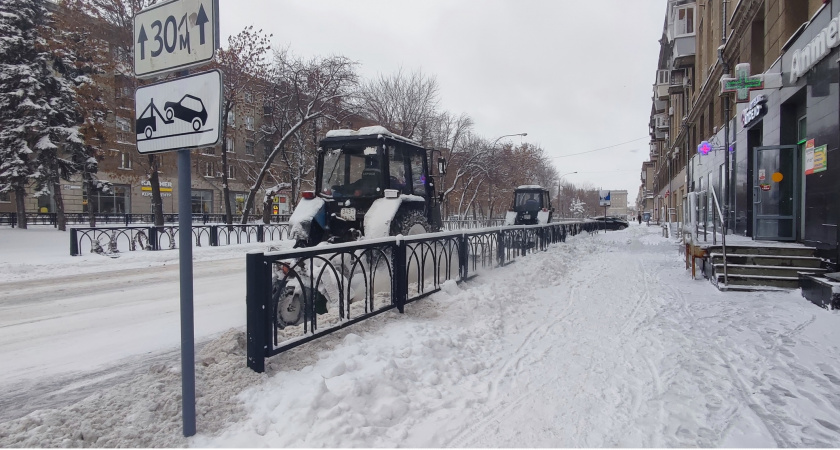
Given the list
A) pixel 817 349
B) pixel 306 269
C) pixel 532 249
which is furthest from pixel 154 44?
pixel 532 249

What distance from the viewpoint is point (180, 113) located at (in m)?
2.77

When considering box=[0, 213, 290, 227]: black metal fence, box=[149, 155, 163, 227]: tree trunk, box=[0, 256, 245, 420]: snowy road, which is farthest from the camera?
box=[0, 213, 290, 227]: black metal fence

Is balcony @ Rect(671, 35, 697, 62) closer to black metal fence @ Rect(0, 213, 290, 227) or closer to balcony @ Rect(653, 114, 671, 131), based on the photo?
balcony @ Rect(653, 114, 671, 131)

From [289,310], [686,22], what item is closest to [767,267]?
[289,310]

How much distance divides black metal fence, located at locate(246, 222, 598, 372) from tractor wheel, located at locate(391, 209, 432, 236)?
56 cm

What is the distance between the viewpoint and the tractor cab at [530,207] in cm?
2502

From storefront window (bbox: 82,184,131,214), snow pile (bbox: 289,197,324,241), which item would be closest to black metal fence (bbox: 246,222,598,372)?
snow pile (bbox: 289,197,324,241)

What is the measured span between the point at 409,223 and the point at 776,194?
30.6 feet

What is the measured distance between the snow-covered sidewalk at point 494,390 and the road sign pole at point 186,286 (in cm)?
23

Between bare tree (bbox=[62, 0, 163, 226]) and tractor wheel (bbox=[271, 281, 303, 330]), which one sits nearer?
tractor wheel (bbox=[271, 281, 303, 330])

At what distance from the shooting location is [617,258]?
15102mm

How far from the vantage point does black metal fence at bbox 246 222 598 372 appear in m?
3.81

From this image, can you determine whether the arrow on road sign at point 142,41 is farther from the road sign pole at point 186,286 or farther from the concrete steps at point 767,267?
the concrete steps at point 767,267

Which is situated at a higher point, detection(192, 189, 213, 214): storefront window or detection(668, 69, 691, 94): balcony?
detection(668, 69, 691, 94): balcony
